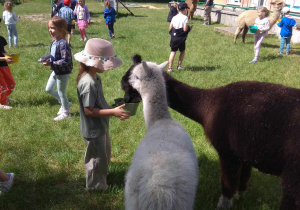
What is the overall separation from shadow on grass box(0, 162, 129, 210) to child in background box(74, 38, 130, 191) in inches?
5.7

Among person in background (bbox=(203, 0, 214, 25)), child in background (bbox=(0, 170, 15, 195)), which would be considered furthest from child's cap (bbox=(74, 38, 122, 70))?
person in background (bbox=(203, 0, 214, 25))

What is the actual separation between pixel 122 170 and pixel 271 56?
7.69 m

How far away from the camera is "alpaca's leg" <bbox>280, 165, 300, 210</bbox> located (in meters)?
2.22

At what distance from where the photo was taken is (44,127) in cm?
489

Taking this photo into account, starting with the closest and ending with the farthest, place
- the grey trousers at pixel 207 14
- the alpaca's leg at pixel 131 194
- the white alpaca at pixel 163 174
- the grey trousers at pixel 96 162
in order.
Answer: the white alpaca at pixel 163 174 → the alpaca's leg at pixel 131 194 → the grey trousers at pixel 96 162 → the grey trousers at pixel 207 14

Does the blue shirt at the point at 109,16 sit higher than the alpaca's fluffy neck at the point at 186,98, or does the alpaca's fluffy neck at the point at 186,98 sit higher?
the blue shirt at the point at 109,16

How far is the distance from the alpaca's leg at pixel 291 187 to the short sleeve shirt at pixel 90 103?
6.50 ft

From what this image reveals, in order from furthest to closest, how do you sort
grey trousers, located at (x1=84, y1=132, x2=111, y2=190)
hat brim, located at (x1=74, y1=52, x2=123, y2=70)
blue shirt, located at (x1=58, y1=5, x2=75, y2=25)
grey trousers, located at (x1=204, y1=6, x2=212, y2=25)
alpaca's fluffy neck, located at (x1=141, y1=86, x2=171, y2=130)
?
grey trousers, located at (x1=204, y1=6, x2=212, y2=25) < blue shirt, located at (x1=58, y1=5, x2=75, y2=25) < grey trousers, located at (x1=84, y1=132, x2=111, y2=190) < hat brim, located at (x1=74, y1=52, x2=123, y2=70) < alpaca's fluffy neck, located at (x1=141, y1=86, x2=171, y2=130)

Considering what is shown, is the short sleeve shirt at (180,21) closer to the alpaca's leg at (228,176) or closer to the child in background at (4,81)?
the child in background at (4,81)

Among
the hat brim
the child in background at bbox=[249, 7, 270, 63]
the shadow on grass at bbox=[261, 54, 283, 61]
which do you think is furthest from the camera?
the shadow on grass at bbox=[261, 54, 283, 61]

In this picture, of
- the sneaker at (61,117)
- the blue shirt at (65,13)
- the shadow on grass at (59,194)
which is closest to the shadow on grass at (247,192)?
the shadow on grass at (59,194)

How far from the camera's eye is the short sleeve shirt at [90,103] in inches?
113

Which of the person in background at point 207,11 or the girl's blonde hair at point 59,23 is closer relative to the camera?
the girl's blonde hair at point 59,23

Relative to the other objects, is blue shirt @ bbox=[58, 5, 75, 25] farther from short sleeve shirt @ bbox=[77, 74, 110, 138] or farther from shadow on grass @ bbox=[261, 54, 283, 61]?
short sleeve shirt @ bbox=[77, 74, 110, 138]
